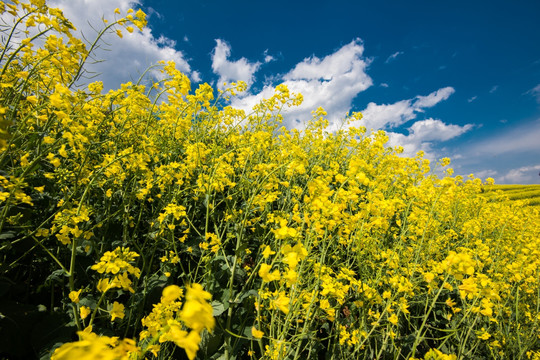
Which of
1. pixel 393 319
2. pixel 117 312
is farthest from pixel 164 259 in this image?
pixel 393 319

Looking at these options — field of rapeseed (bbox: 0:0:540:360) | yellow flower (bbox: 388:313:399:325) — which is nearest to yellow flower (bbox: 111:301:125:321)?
field of rapeseed (bbox: 0:0:540:360)

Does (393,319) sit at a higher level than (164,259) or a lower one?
lower

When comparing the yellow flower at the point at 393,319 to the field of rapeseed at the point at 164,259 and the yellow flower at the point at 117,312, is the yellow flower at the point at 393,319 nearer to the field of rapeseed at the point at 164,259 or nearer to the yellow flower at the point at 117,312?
the field of rapeseed at the point at 164,259

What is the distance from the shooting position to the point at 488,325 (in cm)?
293

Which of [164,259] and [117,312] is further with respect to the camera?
[164,259]

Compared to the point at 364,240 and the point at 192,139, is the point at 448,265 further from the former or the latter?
the point at 192,139

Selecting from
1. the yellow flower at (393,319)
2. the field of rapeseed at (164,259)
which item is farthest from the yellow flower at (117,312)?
the yellow flower at (393,319)

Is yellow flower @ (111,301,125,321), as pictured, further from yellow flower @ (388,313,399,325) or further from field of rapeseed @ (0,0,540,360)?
yellow flower @ (388,313,399,325)

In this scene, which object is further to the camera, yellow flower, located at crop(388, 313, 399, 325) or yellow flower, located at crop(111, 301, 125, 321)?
yellow flower, located at crop(388, 313, 399, 325)

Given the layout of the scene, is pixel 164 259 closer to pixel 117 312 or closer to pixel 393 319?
pixel 117 312

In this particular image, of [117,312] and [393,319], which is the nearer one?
[117,312]

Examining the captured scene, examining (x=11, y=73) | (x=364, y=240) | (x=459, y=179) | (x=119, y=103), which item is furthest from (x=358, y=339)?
(x=459, y=179)

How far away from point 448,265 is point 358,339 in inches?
35.7

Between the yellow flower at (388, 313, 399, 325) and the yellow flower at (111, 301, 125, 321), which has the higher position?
the yellow flower at (111, 301, 125, 321)
